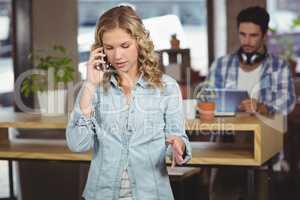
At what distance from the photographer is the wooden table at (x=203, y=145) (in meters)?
2.91

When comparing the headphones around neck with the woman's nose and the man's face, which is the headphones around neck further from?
the woman's nose

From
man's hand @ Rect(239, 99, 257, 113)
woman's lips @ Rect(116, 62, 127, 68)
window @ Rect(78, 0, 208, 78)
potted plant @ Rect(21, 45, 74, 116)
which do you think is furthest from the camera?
window @ Rect(78, 0, 208, 78)

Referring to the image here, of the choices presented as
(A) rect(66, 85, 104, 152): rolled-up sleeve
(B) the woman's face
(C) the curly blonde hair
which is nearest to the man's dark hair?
(C) the curly blonde hair

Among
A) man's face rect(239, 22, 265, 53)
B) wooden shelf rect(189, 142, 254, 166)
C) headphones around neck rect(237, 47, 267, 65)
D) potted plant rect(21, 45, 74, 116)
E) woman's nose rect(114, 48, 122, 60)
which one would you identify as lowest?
wooden shelf rect(189, 142, 254, 166)

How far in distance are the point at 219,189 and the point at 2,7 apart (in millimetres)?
4198

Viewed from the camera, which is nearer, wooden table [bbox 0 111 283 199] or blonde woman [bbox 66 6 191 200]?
blonde woman [bbox 66 6 191 200]

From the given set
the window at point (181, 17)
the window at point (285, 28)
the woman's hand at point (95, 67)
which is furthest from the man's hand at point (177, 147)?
the window at point (285, 28)

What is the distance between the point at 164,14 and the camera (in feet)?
23.9

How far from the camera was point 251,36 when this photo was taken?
3.76 meters

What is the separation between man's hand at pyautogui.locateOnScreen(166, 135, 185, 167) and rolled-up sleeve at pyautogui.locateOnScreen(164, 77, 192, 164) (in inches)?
1.8

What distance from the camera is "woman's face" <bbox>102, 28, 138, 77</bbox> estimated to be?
2.07 metres

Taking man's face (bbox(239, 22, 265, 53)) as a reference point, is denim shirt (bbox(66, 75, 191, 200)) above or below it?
below

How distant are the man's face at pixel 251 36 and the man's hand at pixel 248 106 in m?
0.56

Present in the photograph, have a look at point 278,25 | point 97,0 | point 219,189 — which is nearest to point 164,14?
point 97,0
